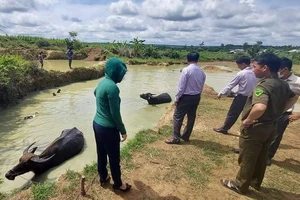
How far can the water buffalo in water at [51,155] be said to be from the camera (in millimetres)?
4869

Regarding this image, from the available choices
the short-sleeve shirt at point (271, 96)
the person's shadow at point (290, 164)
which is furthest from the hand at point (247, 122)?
the person's shadow at point (290, 164)

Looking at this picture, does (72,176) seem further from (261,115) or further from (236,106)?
(236,106)

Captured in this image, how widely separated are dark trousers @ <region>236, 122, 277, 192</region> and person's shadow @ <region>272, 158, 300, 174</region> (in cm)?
159

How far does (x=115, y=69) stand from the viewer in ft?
10.5

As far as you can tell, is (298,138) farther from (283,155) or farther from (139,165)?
(139,165)

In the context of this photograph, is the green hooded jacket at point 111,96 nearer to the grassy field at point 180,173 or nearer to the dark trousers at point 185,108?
the grassy field at point 180,173

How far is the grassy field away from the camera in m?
3.88

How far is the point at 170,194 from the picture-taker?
391 cm

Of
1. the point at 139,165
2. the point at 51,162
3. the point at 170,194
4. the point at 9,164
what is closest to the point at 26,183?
the point at 51,162

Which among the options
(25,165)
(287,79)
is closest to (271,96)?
(287,79)

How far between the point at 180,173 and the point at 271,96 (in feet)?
7.07

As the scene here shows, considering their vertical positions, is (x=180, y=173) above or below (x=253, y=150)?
below

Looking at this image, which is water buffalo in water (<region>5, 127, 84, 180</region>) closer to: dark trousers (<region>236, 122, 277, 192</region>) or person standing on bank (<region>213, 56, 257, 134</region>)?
dark trousers (<region>236, 122, 277, 192</region>)

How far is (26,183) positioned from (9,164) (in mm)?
1067
